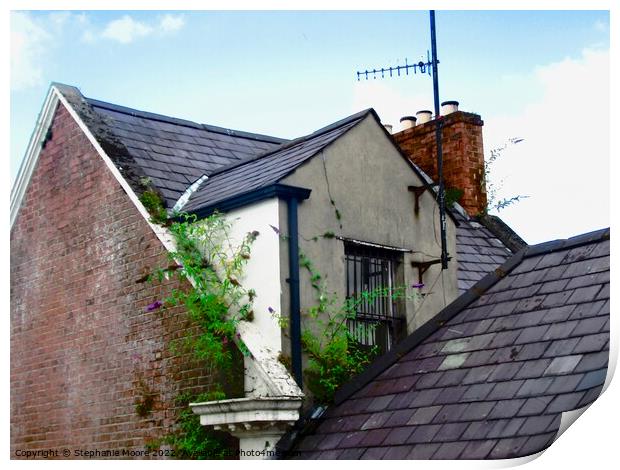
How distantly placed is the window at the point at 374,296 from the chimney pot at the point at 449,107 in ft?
15.6

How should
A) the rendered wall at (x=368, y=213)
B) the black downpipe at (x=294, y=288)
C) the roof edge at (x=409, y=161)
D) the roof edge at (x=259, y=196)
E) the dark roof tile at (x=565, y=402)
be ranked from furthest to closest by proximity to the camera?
the roof edge at (x=409, y=161), the rendered wall at (x=368, y=213), the roof edge at (x=259, y=196), the black downpipe at (x=294, y=288), the dark roof tile at (x=565, y=402)

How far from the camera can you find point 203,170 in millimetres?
12383

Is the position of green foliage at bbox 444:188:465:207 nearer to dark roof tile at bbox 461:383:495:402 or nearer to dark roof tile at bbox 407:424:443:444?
dark roof tile at bbox 461:383:495:402

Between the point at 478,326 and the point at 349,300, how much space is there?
5.02 feet

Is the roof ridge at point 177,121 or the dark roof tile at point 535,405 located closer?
the dark roof tile at point 535,405

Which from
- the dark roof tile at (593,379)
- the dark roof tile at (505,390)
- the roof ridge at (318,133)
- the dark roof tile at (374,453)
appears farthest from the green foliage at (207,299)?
the dark roof tile at (593,379)

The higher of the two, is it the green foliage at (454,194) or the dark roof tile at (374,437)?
the green foliage at (454,194)

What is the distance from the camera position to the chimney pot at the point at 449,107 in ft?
50.6

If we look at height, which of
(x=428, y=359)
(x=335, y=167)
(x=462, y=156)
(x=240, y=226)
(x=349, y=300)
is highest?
(x=462, y=156)

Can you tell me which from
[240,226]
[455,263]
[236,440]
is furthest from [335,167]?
[236,440]

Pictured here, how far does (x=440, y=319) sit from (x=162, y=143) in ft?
15.0

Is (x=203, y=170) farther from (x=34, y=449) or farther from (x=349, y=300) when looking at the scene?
(x=34, y=449)

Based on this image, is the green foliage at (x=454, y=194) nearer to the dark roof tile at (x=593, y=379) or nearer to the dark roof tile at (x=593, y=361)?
the dark roof tile at (x=593, y=361)

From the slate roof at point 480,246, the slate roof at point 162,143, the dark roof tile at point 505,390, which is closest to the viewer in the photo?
the dark roof tile at point 505,390
